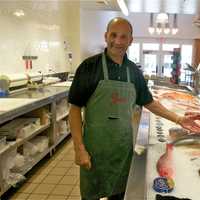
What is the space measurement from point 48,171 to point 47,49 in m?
3.13

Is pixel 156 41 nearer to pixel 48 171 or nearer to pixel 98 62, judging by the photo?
pixel 48 171

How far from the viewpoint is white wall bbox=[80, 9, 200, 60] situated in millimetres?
7586

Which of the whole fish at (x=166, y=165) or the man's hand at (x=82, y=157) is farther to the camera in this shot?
the man's hand at (x=82, y=157)

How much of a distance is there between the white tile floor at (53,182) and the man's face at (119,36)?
73.5 inches

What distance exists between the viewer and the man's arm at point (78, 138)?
1.76 m

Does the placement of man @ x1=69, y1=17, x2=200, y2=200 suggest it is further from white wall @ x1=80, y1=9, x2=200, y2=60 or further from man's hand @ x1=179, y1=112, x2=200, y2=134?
white wall @ x1=80, y1=9, x2=200, y2=60

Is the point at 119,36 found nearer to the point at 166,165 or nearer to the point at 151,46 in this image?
the point at 166,165

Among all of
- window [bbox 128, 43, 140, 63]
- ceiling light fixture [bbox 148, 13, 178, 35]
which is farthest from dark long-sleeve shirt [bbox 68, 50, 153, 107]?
window [bbox 128, 43, 140, 63]

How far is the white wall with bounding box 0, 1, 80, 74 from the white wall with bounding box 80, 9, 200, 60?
34cm

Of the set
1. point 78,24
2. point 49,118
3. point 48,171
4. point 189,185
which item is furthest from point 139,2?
point 189,185

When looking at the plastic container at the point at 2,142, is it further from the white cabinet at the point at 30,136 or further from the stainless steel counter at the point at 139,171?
the stainless steel counter at the point at 139,171


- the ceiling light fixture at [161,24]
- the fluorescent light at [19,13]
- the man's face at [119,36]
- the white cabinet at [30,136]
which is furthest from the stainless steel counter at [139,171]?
the ceiling light fixture at [161,24]

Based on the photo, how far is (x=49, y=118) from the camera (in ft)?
13.6

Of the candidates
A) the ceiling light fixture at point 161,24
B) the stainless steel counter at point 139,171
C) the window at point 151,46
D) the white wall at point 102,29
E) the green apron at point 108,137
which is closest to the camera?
the stainless steel counter at point 139,171
